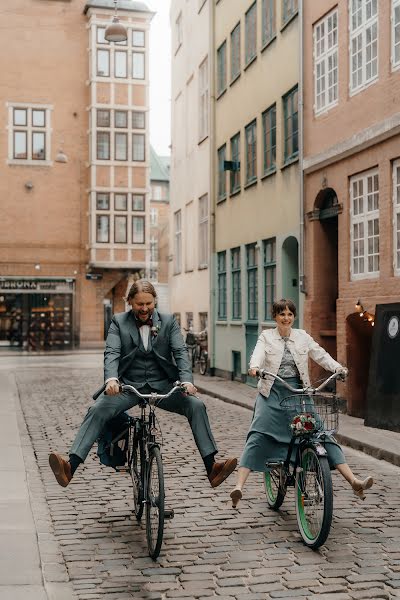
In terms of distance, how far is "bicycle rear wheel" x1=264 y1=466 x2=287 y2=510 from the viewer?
7711 mm

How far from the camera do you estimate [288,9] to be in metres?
21.1

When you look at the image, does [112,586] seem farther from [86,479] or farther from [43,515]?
[86,479]

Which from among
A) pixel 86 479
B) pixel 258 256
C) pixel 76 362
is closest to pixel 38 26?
pixel 76 362

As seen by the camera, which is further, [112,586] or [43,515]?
[43,515]

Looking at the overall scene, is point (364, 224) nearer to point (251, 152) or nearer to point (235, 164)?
point (251, 152)

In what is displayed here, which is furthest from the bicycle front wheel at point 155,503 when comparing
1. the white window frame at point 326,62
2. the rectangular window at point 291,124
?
the rectangular window at point 291,124

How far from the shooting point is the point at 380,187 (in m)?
15.7

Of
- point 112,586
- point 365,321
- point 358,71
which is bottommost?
point 112,586

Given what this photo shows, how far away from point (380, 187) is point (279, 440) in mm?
8912

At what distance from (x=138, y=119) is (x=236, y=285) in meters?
26.1

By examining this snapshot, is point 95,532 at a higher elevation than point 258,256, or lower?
lower

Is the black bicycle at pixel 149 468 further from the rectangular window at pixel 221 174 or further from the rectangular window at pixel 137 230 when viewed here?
the rectangular window at pixel 137 230

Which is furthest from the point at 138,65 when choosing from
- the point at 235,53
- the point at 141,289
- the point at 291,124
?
the point at 141,289

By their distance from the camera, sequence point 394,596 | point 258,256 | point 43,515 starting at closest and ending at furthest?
point 394,596 → point 43,515 → point 258,256
